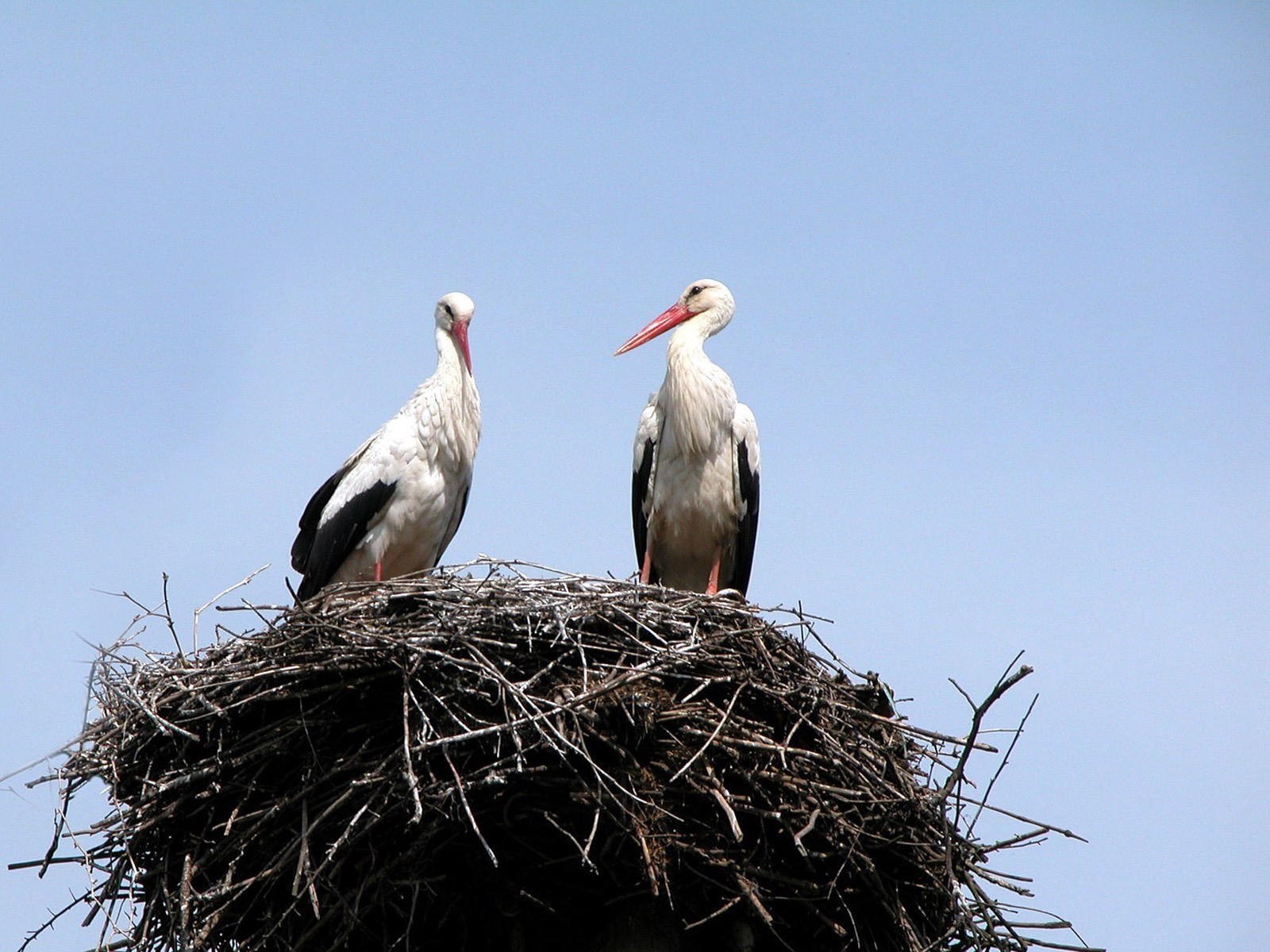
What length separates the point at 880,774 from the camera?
17.1 ft

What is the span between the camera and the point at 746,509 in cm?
691

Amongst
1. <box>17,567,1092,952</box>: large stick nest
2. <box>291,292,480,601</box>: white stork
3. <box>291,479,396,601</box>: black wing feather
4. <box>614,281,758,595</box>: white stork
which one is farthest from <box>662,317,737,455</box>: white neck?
<box>17,567,1092,952</box>: large stick nest

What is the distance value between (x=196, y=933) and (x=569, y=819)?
1087 mm

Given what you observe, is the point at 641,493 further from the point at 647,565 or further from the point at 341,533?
the point at 341,533

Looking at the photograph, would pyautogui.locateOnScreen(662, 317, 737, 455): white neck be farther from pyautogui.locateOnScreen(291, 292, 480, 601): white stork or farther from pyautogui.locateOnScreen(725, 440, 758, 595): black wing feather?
pyautogui.locateOnScreen(291, 292, 480, 601): white stork

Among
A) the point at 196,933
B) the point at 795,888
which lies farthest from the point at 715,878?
the point at 196,933

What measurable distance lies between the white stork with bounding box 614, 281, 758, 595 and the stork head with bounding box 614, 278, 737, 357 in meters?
0.31

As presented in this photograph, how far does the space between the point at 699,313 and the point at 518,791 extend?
10.2ft

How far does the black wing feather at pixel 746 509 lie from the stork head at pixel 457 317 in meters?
1.18

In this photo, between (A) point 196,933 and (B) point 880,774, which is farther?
(B) point 880,774

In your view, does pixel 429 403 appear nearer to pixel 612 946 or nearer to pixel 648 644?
pixel 648 644

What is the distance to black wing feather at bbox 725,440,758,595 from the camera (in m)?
6.91

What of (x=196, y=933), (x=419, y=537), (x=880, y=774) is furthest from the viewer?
(x=419, y=537)

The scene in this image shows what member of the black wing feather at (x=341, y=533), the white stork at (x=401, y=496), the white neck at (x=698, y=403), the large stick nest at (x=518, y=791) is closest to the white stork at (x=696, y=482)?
the white neck at (x=698, y=403)
